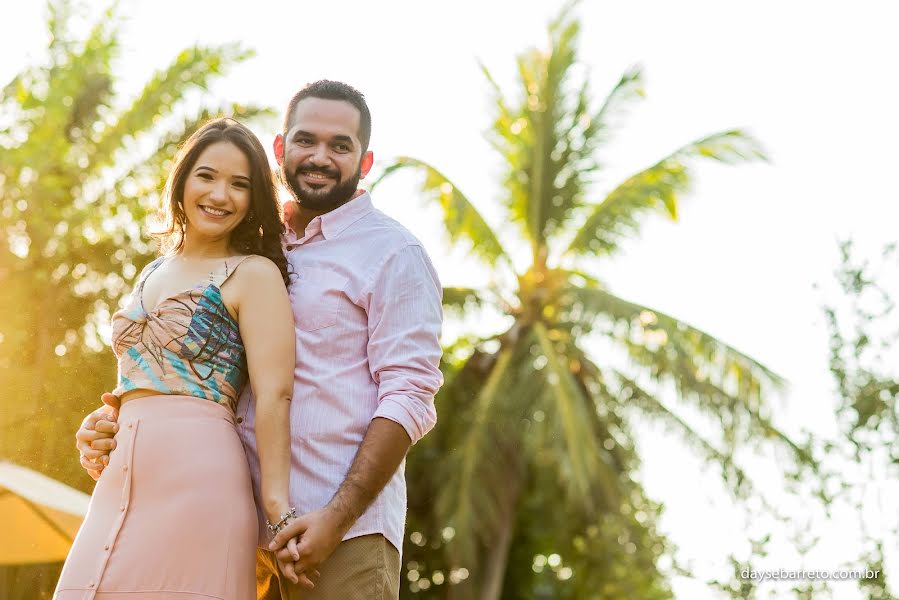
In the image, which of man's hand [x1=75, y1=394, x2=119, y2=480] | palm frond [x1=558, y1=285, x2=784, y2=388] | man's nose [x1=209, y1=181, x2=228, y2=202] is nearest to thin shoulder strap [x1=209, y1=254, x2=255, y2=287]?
man's nose [x1=209, y1=181, x2=228, y2=202]

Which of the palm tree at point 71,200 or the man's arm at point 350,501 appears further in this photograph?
the palm tree at point 71,200

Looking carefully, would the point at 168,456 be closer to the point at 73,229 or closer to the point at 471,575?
the point at 73,229

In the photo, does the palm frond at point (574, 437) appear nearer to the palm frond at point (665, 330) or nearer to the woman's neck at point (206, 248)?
the palm frond at point (665, 330)

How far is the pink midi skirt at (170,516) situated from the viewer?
238cm

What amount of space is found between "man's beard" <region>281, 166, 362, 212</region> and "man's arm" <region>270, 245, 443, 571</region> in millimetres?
238

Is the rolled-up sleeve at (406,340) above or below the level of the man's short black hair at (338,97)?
below

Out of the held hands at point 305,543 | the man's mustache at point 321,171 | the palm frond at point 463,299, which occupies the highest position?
the man's mustache at point 321,171

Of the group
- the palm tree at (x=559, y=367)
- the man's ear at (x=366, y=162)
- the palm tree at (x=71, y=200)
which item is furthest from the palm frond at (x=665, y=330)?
the man's ear at (x=366, y=162)

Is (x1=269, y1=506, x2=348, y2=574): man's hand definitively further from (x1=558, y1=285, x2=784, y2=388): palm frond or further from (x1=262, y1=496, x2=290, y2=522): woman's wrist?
(x1=558, y1=285, x2=784, y2=388): palm frond

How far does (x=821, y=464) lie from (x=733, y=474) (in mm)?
4938

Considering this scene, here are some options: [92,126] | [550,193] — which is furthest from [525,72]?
[92,126]

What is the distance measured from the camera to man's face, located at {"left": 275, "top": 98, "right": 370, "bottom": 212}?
2.90 meters

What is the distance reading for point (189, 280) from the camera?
263 centimetres

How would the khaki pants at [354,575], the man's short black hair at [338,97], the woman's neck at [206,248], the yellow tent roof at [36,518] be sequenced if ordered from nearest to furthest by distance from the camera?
the khaki pants at [354,575], the woman's neck at [206,248], the man's short black hair at [338,97], the yellow tent roof at [36,518]
